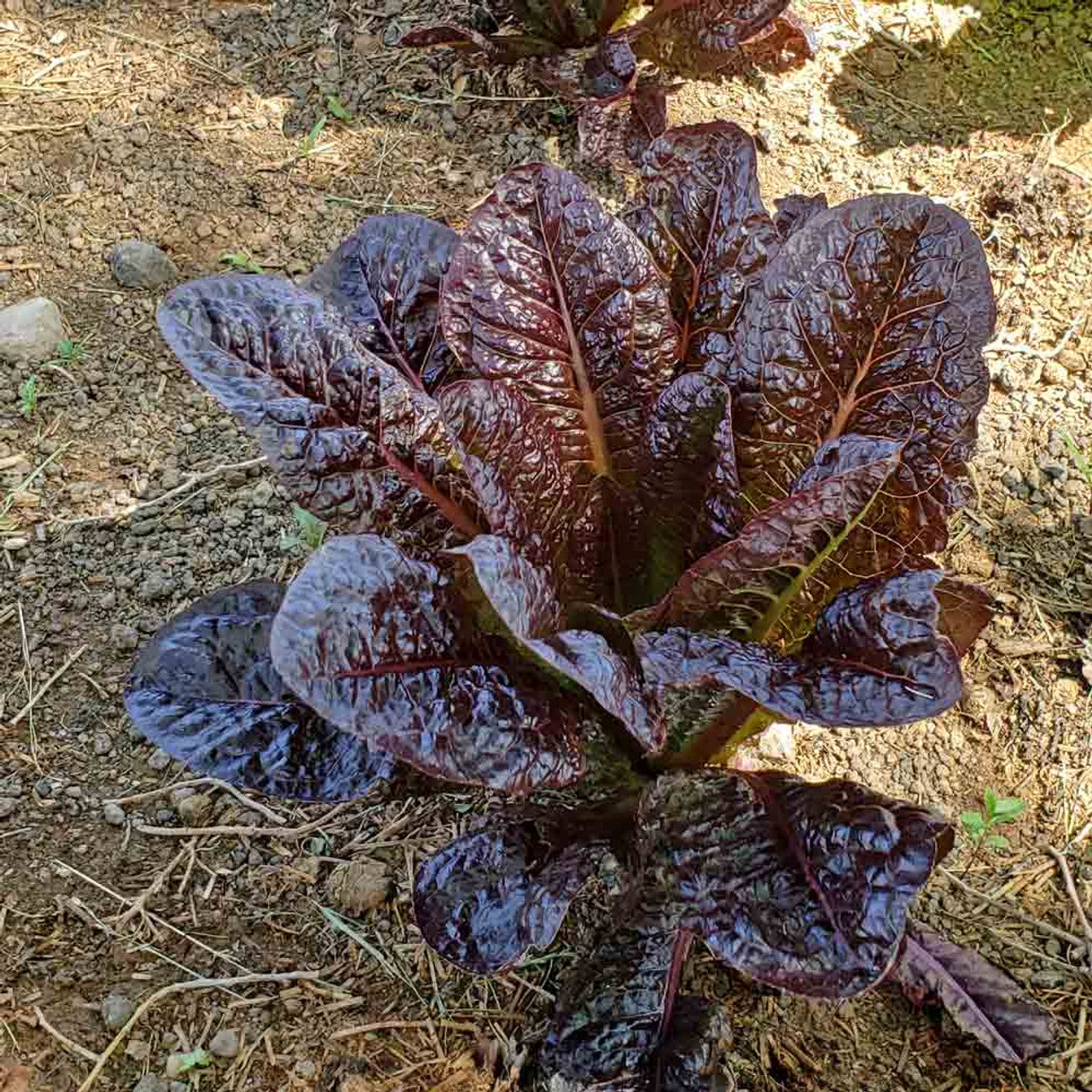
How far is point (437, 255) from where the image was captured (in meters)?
1.93

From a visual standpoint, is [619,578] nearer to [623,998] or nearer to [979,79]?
[623,998]

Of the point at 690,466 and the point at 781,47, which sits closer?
the point at 690,466

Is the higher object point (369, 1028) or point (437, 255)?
point (437, 255)

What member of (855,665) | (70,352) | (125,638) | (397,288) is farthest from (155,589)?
(855,665)

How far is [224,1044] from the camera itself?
1.81 meters

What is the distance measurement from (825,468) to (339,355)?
2.27ft

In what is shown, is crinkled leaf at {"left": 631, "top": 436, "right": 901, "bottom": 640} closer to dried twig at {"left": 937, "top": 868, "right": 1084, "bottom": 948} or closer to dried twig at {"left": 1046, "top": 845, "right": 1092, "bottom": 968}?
dried twig at {"left": 937, "top": 868, "right": 1084, "bottom": 948}

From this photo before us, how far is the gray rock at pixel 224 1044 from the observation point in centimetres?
180

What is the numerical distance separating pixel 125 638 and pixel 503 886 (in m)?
1.05

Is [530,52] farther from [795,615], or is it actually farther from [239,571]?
[795,615]

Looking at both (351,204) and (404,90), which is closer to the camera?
(351,204)

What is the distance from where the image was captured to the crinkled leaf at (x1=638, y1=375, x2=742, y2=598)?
1.70m

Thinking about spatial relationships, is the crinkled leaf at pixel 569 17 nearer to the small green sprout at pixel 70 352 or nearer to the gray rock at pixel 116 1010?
the small green sprout at pixel 70 352

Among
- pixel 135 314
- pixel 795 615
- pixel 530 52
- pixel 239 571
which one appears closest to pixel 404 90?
pixel 530 52
